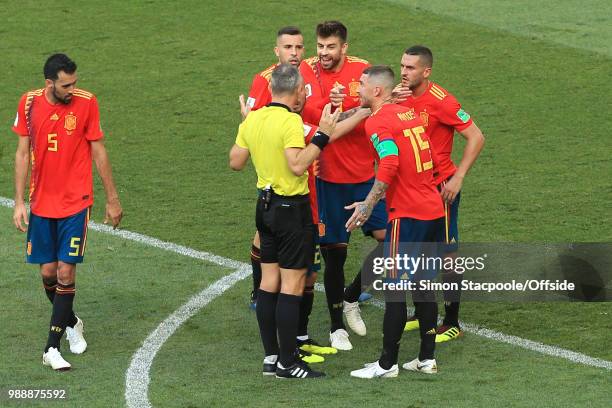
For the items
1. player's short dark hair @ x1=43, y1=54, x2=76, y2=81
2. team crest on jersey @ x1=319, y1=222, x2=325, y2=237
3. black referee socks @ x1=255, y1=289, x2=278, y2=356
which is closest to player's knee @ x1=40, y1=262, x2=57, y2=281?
player's short dark hair @ x1=43, y1=54, x2=76, y2=81

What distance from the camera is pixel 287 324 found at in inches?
373

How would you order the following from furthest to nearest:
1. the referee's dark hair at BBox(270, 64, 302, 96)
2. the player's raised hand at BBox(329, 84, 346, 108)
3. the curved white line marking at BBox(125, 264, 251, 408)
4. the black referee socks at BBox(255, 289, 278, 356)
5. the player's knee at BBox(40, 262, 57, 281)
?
the player's knee at BBox(40, 262, 57, 281)
the player's raised hand at BBox(329, 84, 346, 108)
the black referee socks at BBox(255, 289, 278, 356)
the referee's dark hair at BBox(270, 64, 302, 96)
the curved white line marking at BBox(125, 264, 251, 408)

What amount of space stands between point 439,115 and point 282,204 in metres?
Answer: 1.57

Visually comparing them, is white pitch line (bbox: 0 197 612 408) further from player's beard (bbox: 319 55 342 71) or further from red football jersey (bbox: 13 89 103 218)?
player's beard (bbox: 319 55 342 71)

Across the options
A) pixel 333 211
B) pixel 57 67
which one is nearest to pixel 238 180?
pixel 333 211

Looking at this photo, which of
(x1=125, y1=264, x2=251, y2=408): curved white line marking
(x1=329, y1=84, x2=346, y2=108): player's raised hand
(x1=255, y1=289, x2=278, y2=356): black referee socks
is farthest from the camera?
(x1=329, y1=84, x2=346, y2=108): player's raised hand

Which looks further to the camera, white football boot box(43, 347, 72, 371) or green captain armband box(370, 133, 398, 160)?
white football boot box(43, 347, 72, 371)

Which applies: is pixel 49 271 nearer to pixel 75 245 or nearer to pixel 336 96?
pixel 75 245

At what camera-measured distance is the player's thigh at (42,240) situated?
9.96 metres

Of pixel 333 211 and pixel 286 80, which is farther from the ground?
pixel 286 80

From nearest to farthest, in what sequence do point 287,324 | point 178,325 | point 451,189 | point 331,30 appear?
1. point 287,324
2. point 451,189
3. point 331,30
4. point 178,325

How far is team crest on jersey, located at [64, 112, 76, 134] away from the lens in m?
9.80

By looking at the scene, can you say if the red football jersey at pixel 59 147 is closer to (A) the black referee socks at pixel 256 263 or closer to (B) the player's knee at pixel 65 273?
(B) the player's knee at pixel 65 273

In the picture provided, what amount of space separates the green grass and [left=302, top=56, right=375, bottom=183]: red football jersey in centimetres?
129
